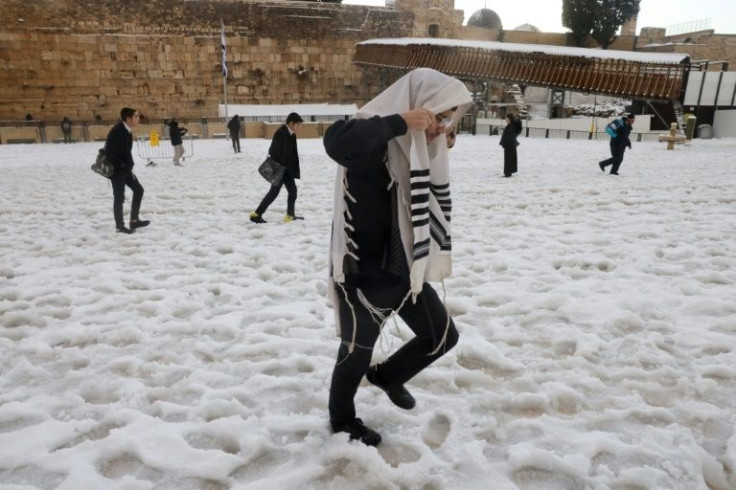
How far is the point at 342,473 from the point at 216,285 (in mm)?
2765

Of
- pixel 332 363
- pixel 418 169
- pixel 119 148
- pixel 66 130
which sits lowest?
pixel 332 363

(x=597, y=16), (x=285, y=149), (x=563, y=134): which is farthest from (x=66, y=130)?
(x=597, y=16)

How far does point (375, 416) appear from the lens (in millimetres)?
2701

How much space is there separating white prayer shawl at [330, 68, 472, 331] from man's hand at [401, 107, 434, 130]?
71 millimetres

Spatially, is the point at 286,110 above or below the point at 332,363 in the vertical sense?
above

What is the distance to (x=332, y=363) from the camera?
10.6 ft

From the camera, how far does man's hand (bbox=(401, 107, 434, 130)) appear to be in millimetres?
1925

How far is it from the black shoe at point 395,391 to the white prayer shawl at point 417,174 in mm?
683

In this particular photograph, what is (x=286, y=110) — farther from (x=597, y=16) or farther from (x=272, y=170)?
(x=597, y=16)

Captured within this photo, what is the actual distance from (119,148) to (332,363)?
15.0ft

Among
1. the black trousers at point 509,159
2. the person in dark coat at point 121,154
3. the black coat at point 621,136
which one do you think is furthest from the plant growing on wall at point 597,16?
the person in dark coat at point 121,154

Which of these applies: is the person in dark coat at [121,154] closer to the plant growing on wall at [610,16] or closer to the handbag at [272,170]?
the handbag at [272,170]

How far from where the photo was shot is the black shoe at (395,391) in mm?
2590

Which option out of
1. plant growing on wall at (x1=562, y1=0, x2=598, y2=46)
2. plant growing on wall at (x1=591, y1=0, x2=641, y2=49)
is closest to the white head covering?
plant growing on wall at (x1=562, y1=0, x2=598, y2=46)
